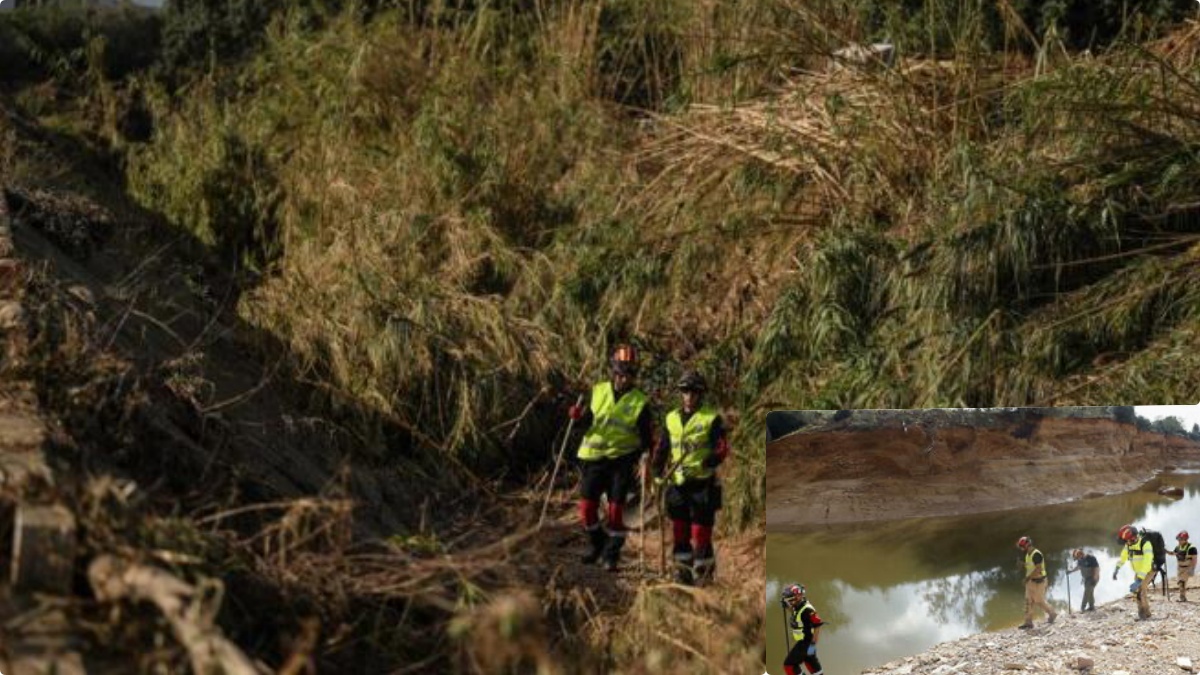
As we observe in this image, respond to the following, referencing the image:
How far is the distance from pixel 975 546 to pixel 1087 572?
1.33 ft

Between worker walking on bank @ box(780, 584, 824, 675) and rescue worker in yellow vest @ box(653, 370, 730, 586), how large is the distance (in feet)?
5.88

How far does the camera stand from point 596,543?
799cm

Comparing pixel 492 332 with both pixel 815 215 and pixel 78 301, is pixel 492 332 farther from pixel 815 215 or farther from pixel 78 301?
pixel 78 301

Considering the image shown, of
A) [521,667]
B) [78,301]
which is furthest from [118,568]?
[78,301]

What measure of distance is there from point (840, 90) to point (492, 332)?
3.14 m

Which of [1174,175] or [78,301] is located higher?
[1174,175]

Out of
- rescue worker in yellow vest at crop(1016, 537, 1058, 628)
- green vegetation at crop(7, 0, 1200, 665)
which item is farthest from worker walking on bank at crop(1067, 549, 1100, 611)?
green vegetation at crop(7, 0, 1200, 665)

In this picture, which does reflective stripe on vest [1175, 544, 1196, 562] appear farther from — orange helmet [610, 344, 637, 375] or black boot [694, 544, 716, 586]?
orange helmet [610, 344, 637, 375]

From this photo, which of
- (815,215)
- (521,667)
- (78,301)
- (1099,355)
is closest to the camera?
(521,667)

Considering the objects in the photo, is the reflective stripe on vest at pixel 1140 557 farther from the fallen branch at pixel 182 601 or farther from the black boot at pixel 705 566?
the fallen branch at pixel 182 601

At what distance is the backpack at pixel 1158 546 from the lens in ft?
17.9

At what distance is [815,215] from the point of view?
34.0 feet

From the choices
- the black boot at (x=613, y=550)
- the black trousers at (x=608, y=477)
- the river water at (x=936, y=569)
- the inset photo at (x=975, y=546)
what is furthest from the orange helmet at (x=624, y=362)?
the river water at (x=936, y=569)

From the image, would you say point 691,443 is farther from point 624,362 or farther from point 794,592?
point 794,592
